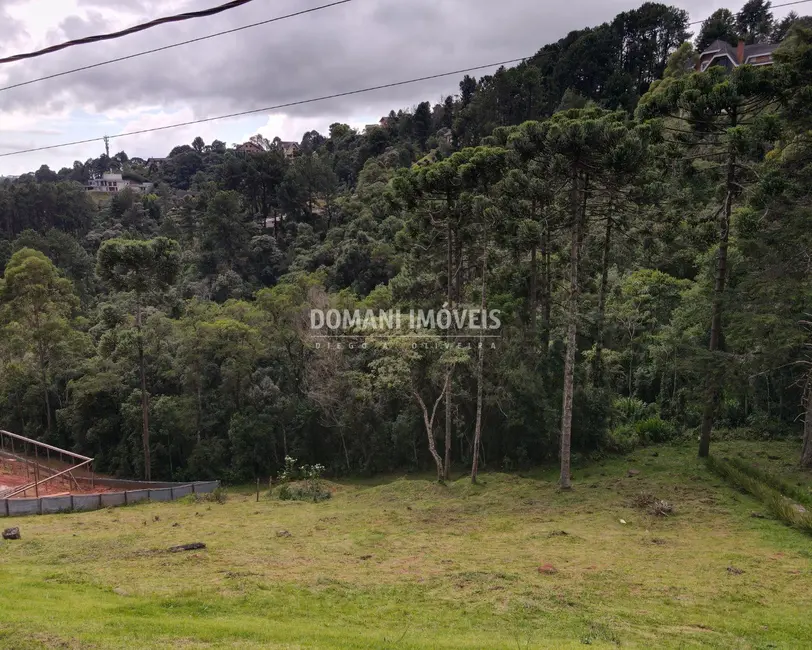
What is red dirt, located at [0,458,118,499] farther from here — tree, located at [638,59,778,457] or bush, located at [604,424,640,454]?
tree, located at [638,59,778,457]

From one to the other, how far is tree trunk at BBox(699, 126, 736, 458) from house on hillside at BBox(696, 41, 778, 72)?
3246 cm

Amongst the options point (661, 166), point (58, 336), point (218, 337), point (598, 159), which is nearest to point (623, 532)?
point (598, 159)

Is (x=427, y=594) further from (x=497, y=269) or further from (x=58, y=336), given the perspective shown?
(x=58, y=336)

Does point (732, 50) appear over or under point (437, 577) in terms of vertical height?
over

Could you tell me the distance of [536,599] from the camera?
27.5ft

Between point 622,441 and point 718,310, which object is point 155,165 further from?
point 718,310

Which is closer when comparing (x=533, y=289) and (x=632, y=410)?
(x=533, y=289)

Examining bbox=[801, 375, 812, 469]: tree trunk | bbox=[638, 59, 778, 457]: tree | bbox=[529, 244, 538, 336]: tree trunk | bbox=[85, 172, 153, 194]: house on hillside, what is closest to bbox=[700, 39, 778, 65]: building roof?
bbox=[638, 59, 778, 457]: tree

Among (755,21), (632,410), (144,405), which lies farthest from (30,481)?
(755,21)

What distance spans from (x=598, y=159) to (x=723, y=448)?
34.8 ft

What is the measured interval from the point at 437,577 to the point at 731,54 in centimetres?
4743

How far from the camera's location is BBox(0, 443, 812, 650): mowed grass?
23.5 ft

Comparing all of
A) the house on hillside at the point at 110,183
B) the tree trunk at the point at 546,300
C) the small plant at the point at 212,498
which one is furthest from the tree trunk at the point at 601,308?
the house on hillside at the point at 110,183

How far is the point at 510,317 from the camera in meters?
20.0
